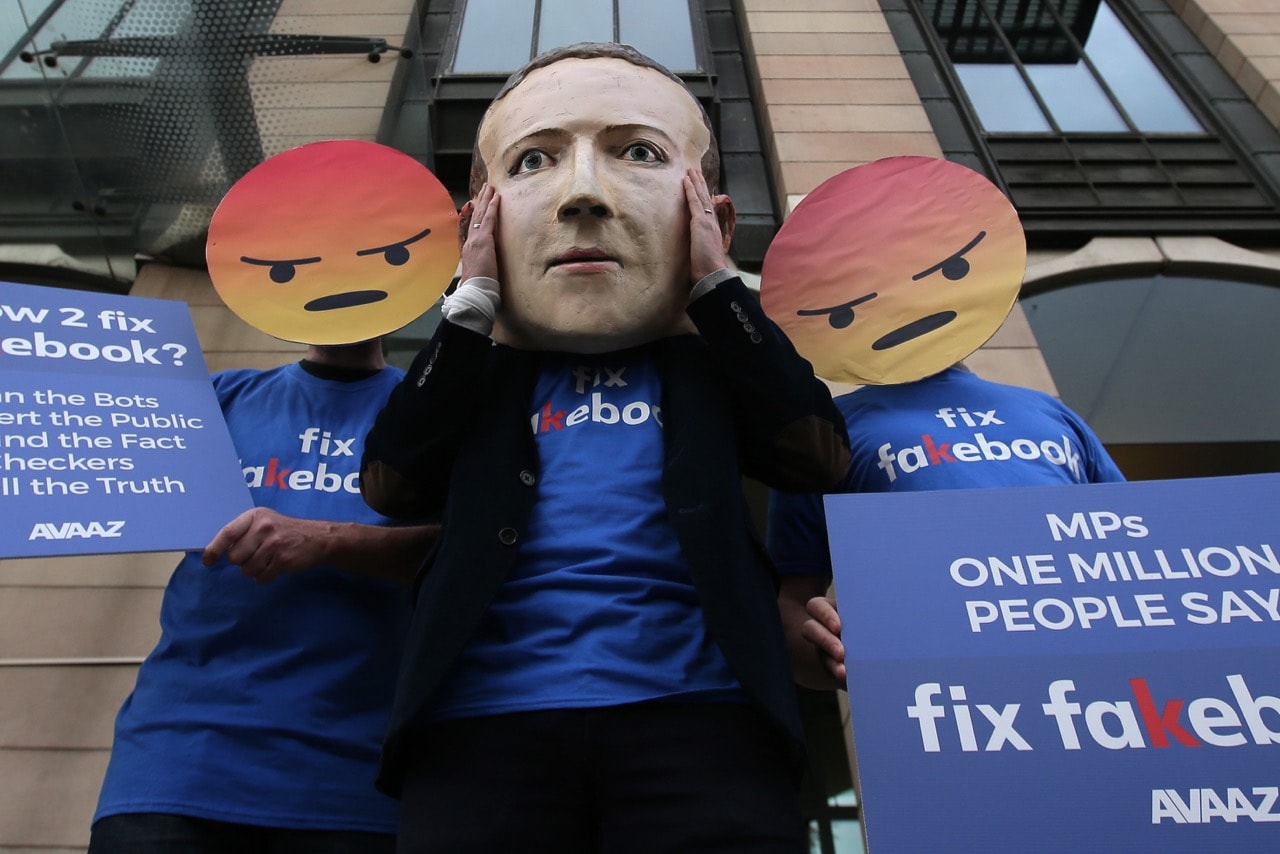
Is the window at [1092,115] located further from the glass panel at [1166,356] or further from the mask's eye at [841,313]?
the mask's eye at [841,313]

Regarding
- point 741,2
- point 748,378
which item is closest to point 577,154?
point 748,378

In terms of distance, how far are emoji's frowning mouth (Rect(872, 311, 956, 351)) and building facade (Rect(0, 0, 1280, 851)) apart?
7.91 ft

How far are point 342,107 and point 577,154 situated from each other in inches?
184

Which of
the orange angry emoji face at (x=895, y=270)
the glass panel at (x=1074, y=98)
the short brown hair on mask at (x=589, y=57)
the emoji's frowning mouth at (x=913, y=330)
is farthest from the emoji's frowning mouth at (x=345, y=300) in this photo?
the glass panel at (x=1074, y=98)

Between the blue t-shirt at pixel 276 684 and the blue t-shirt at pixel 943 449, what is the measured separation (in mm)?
1043

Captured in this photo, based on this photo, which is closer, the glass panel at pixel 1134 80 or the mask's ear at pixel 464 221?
the mask's ear at pixel 464 221

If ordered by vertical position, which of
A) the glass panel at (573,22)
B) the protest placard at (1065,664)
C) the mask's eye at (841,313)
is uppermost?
the glass panel at (573,22)

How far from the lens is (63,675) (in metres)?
4.07

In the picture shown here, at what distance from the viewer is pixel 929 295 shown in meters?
2.71

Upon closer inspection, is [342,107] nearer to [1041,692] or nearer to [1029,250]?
[1029,250]

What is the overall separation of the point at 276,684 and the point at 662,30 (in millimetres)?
6401

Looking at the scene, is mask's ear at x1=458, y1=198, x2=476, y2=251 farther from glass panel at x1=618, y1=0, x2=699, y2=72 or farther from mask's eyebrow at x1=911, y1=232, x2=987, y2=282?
glass panel at x1=618, y1=0, x2=699, y2=72

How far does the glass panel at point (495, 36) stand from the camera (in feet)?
23.1

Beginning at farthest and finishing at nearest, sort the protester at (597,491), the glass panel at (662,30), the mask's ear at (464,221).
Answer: the glass panel at (662,30) → the mask's ear at (464,221) → the protester at (597,491)
